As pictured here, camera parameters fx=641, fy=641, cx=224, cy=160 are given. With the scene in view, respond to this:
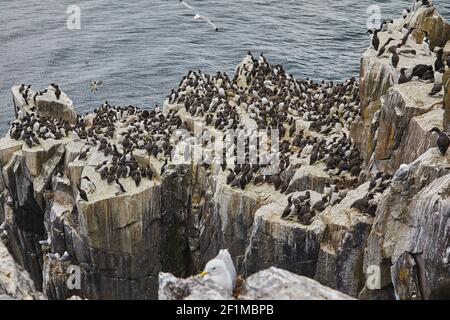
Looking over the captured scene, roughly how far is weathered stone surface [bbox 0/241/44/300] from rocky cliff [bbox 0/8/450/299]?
0.17 m

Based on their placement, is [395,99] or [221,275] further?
[395,99]

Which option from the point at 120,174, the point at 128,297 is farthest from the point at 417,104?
the point at 128,297

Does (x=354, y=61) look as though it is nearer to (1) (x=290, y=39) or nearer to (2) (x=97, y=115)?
(1) (x=290, y=39)

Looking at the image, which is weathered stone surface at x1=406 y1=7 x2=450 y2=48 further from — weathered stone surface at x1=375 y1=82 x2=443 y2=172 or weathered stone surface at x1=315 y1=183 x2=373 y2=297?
weathered stone surface at x1=315 y1=183 x2=373 y2=297

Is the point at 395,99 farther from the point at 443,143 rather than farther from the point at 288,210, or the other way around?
the point at 443,143

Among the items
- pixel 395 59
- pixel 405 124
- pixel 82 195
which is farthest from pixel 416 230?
pixel 82 195

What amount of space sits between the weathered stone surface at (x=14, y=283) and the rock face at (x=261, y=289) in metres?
2.29

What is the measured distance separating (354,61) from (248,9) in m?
19.7

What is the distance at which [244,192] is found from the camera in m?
23.0

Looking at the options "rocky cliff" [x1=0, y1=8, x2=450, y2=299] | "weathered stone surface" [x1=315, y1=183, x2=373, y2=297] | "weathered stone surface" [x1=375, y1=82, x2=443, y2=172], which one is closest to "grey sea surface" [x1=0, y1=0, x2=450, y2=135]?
"rocky cliff" [x1=0, y1=8, x2=450, y2=299]

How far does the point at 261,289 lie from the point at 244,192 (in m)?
13.7

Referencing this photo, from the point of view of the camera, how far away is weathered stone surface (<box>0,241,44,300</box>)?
10.0m

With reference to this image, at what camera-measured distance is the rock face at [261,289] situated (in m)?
9.05

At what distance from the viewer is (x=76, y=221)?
25562mm
